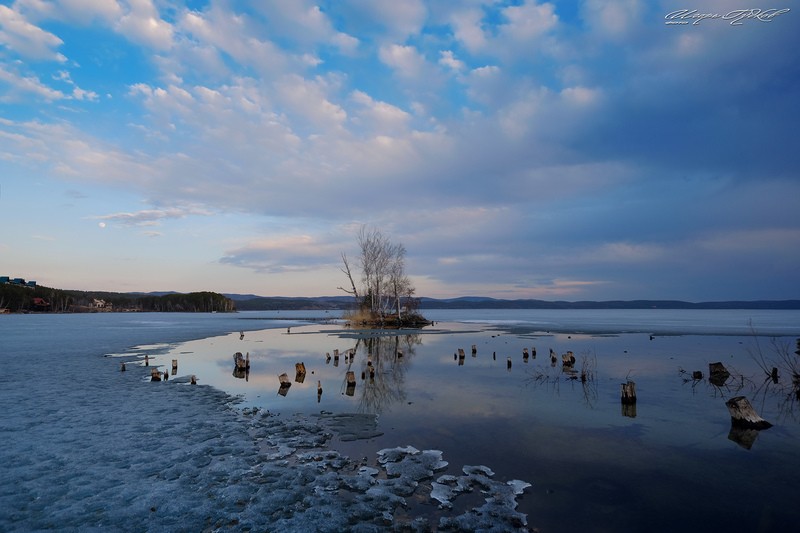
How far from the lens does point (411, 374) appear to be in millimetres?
21500

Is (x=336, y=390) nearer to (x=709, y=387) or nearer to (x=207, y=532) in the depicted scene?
(x=207, y=532)

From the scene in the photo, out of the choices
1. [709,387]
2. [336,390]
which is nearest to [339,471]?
[336,390]

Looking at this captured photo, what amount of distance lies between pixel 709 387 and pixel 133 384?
2429 cm

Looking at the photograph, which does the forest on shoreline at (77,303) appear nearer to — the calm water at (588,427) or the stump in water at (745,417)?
the calm water at (588,427)

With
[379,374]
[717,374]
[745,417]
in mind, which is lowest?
[379,374]

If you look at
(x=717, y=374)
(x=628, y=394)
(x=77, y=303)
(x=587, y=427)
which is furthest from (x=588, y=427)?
(x=77, y=303)

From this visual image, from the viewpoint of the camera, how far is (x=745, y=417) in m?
12.4

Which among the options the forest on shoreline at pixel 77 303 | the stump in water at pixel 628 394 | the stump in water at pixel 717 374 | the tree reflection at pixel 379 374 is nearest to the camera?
the stump in water at pixel 628 394

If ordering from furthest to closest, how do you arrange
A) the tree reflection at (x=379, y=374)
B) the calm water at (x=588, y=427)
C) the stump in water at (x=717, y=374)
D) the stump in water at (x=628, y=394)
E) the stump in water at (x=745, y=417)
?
1. the stump in water at (x=717, y=374)
2. the tree reflection at (x=379, y=374)
3. the stump in water at (x=628, y=394)
4. the stump in water at (x=745, y=417)
5. the calm water at (x=588, y=427)

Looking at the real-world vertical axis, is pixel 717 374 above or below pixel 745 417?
below

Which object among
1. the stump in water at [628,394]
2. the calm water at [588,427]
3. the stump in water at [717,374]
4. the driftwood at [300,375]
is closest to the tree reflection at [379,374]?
the calm water at [588,427]

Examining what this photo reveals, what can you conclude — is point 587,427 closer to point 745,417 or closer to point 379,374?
point 745,417

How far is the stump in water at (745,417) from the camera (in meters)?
12.3

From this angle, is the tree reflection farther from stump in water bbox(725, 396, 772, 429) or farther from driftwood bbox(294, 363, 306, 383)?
stump in water bbox(725, 396, 772, 429)
